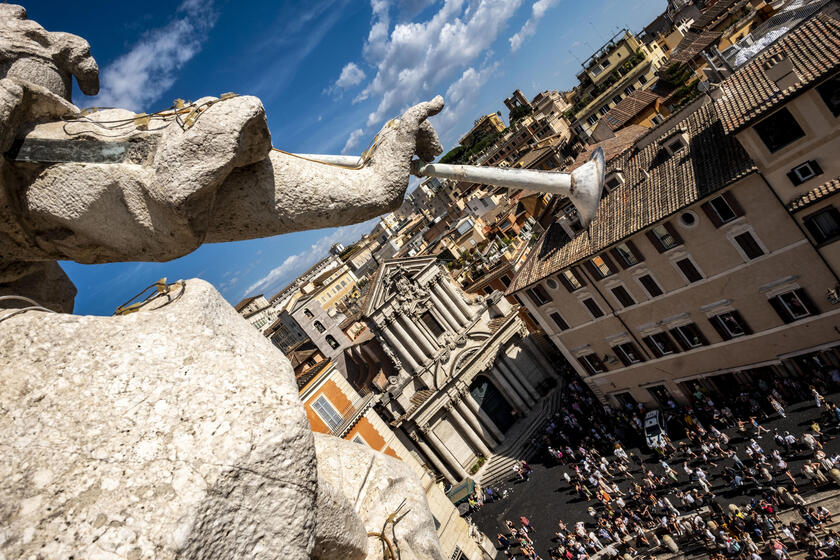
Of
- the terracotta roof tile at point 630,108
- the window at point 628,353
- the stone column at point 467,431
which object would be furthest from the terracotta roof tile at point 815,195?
the terracotta roof tile at point 630,108

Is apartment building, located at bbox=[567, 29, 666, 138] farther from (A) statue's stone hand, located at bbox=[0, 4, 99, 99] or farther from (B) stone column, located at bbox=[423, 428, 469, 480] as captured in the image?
(A) statue's stone hand, located at bbox=[0, 4, 99, 99]

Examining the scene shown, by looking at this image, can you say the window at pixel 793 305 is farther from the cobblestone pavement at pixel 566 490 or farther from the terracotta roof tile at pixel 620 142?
the terracotta roof tile at pixel 620 142

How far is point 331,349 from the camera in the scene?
52281 mm

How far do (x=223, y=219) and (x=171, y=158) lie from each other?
3.44ft

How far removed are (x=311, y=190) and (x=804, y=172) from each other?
24.6 meters

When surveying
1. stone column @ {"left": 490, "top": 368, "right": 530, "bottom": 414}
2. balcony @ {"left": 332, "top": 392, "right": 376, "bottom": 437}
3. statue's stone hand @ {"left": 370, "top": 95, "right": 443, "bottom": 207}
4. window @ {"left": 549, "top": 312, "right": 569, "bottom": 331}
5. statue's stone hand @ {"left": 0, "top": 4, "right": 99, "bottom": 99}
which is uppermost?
statue's stone hand @ {"left": 0, "top": 4, "right": 99, "bottom": 99}

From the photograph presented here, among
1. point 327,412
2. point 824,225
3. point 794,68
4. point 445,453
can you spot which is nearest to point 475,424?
point 445,453

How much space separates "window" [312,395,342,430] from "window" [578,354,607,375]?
17832 millimetres

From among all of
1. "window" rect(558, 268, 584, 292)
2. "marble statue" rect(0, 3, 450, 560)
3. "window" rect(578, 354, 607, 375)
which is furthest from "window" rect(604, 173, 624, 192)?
"marble statue" rect(0, 3, 450, 560)

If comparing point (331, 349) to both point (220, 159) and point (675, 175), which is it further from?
point (220, 159)

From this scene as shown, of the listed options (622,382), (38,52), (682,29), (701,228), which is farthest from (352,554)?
(682,29)

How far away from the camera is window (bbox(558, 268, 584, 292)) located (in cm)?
3275

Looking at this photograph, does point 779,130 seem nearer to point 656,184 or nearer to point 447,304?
point 656,184

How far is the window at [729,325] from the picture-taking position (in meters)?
27.1
